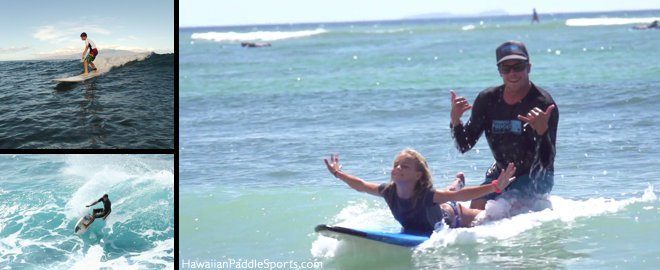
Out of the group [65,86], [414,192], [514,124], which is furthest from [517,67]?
[65,86]

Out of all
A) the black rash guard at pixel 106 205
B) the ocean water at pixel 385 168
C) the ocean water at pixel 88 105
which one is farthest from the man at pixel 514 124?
the ocean water at pixel 88 105

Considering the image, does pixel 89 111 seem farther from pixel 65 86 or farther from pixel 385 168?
pixel 385 168

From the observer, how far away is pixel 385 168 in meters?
13.2

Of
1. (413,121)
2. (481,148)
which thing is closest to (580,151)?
(481,148)

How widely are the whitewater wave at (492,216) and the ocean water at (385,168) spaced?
2 centimetres

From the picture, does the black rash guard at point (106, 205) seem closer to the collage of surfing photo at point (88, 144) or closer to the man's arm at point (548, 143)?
the collage of surfing photo at point (88, 144)

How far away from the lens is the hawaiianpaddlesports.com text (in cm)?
864

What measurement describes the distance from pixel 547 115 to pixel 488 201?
951 millimetres

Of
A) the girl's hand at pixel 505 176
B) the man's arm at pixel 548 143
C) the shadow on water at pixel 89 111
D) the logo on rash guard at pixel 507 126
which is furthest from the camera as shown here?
the shadow on water at pixel 89 111

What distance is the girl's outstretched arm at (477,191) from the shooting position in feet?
26.6

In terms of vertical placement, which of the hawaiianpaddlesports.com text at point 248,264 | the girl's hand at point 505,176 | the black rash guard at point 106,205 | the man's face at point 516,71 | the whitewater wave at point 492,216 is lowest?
the hawaiianpaddlesports.com text at point 248,264

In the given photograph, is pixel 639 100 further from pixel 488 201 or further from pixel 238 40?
pixel 238 40

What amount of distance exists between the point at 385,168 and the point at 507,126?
4.25 m

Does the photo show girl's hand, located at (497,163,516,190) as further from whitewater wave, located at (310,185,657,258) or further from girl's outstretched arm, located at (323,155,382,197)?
girl's outstretched arm, located at (323,155,382,197)
